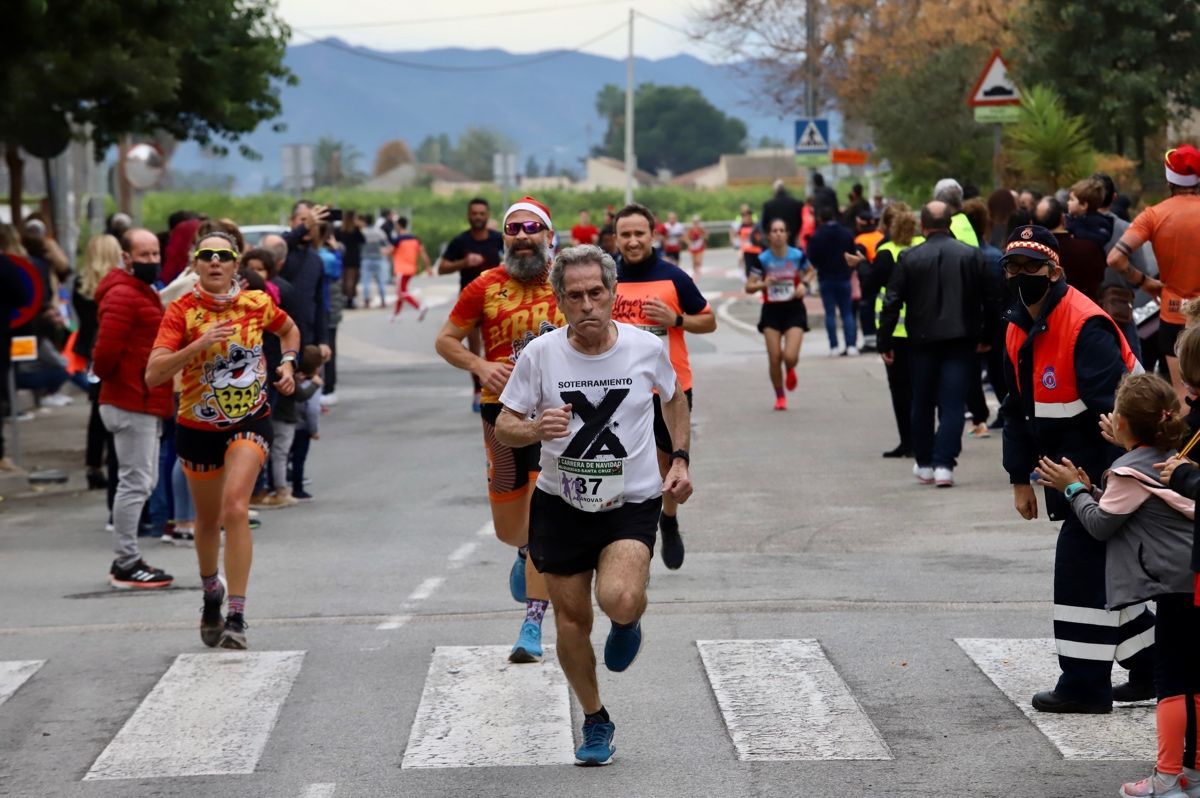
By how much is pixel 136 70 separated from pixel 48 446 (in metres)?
4.95

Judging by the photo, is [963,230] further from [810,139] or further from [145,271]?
[810,139]

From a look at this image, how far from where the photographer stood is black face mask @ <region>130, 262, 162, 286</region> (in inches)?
439

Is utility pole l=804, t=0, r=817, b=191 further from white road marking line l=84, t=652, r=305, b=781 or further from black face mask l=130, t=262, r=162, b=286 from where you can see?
white road marking line l=84, t=652, r=305, b=781

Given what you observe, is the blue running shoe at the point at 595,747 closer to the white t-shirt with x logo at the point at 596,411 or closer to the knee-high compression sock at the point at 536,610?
the white t-shirt with x logo at the point at 596,411

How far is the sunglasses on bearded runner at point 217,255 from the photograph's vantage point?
31.1 feet

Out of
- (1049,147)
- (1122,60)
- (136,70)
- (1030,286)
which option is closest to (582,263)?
(1030,286)

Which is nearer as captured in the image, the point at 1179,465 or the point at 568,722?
the point at 1179,465

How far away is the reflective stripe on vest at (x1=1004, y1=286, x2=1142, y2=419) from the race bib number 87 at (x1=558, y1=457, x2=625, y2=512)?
187 centimetres

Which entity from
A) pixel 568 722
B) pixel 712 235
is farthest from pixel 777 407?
pixel 712 235

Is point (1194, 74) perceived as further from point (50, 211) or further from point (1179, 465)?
point (1179, 465)

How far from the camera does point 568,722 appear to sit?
7727 millimetres

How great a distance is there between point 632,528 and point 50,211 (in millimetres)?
22844

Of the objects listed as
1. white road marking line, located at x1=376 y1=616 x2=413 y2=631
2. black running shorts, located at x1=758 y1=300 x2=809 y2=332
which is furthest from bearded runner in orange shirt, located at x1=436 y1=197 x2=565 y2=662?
black running shorts, located at x1=758 y1=300 x2=809 y2=332

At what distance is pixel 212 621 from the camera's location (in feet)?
31.1
